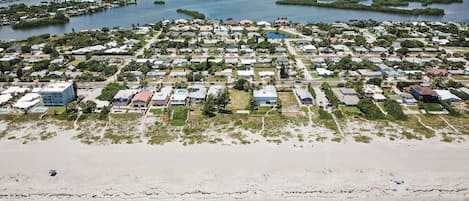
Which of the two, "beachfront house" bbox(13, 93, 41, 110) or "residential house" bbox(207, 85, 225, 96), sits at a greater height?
"residential house" bbox(207, 85, 225, 96)

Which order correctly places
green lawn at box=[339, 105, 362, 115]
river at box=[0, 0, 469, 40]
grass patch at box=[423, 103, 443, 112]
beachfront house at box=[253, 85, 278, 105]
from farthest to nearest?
river at box=[0, 0, 469, 40], beachfront house at box=[253, 85, 278, 105], grass patch at box=[423, 103, 443, 112], green lawn at box=[339, 105, 362, 115]

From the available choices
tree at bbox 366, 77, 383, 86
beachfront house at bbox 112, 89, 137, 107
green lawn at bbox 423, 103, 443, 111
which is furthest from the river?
green lawn at bbox 423, 103, 443, 111

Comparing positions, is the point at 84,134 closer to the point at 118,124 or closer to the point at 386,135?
the point at 118,124

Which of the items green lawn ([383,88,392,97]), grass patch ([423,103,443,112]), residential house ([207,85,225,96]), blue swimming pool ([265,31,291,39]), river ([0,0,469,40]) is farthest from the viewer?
river ([0,0,469,40])

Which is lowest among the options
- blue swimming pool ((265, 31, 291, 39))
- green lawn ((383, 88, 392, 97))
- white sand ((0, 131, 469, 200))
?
white sand ((0, 131, 469, 200))

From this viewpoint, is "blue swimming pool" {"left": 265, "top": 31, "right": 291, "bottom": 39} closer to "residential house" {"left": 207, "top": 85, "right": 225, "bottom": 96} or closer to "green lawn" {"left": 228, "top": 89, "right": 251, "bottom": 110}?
"residential house" {"left": 207, "top": 85, "right": 225, "bottom": 96}

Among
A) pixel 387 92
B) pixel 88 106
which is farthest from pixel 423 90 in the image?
pixel 88 106

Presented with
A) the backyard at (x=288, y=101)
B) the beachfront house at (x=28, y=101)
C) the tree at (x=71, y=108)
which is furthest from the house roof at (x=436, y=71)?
the beachfront house at (x=28, y=101)
